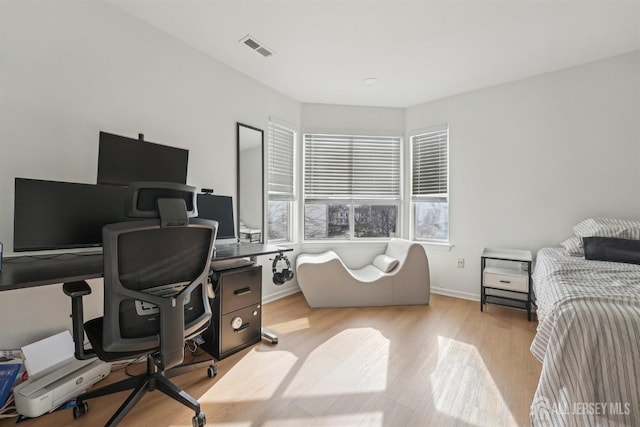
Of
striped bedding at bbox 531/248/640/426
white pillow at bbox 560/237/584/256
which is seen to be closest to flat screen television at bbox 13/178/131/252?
striped bedding at bbox 531/248/640/426

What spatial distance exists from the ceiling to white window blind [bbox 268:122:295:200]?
0.62 metres

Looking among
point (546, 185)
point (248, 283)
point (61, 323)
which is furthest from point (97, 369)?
point (546, 185)

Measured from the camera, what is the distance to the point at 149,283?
1.34 m

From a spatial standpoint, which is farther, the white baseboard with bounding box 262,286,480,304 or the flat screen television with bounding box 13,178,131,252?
the white baseboard with bounding box 262,286,480,304

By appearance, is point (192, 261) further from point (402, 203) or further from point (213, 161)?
point (402, 203)

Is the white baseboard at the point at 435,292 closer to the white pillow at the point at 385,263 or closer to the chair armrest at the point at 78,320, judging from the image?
the white pillow at the point at 385,263

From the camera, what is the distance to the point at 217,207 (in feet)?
8.18

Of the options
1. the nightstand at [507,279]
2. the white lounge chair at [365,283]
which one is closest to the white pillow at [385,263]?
the white lounge chair at [365,283]

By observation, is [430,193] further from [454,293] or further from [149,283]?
[149,283]

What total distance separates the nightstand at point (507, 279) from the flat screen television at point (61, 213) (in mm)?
3448

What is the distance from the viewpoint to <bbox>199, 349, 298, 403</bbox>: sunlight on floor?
1692 millimetres

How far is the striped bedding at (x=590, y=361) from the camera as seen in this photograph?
1.19 metres

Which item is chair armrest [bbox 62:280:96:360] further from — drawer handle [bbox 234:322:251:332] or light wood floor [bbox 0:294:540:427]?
drawer handle [bbox 234:322:251:332]

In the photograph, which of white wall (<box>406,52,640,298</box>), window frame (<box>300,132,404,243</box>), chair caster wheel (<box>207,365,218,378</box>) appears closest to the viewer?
chair caster wheel (<box>207,365,218,378</box>)
